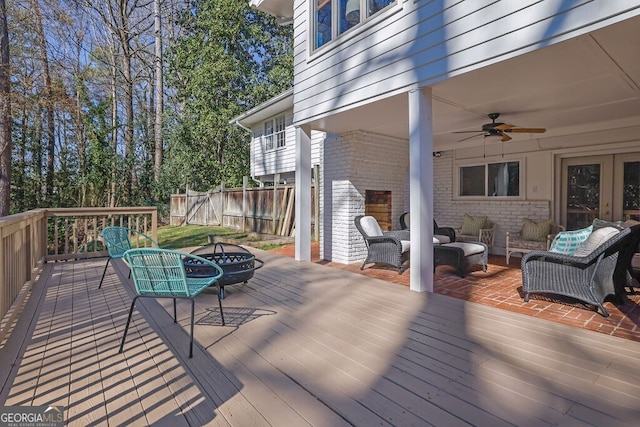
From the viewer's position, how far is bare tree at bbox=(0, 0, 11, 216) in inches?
295

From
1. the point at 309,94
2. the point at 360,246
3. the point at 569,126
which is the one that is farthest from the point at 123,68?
the point at 569,126

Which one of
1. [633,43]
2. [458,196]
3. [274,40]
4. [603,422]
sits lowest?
[603,422]

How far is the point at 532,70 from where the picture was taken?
10.8 feet

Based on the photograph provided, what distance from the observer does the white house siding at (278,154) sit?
35.7ft

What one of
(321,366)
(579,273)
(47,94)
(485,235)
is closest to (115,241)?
(321,366)

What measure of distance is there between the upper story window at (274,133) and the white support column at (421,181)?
30.2ft

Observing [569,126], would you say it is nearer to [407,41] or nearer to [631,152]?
[631,152]

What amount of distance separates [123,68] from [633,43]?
20000 millimetres

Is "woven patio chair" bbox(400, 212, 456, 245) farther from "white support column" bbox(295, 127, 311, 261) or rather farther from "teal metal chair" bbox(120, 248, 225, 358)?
"teal metal chair" bbox(120, 248, 225, 358)

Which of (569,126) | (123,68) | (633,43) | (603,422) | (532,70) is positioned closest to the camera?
(603,422)

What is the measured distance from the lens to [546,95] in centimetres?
411

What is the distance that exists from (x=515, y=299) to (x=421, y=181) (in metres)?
1.71

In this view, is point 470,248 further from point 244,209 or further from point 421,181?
point 244,209

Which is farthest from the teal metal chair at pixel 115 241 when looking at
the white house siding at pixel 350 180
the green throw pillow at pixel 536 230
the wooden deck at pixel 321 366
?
the green throw pillow at pixel 536 230
